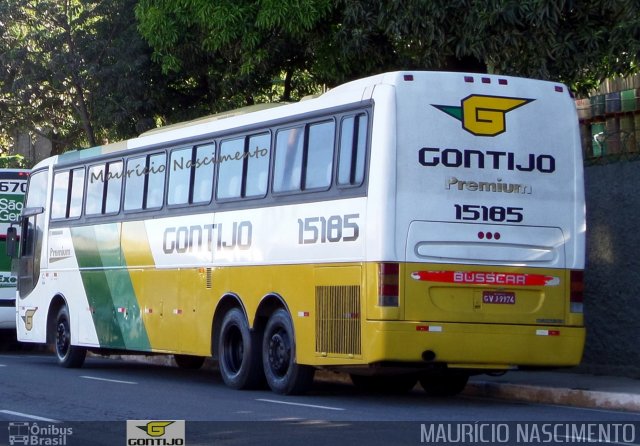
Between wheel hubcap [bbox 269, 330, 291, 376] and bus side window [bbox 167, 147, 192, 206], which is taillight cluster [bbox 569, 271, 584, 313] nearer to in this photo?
wheel hubcap [bbox 269, 330, 291, 376]

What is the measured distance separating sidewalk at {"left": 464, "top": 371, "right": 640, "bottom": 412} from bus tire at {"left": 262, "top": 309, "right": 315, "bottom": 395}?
7.75 feet

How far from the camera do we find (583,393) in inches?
547

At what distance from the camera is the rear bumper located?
12969 mm

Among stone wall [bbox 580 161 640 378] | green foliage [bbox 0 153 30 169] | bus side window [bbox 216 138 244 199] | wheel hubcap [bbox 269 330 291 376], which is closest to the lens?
wheel hubcap [bbox 269 330 291 376]

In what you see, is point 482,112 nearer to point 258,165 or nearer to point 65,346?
point 258,165

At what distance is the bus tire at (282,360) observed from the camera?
571 inches

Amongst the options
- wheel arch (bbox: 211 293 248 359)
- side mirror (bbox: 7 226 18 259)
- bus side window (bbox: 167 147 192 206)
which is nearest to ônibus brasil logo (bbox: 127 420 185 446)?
wheel arch (bbox: 211 293 248 359)

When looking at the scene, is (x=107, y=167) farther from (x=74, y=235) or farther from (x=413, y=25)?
(x=413, y=25)

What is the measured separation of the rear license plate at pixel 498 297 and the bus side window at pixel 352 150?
1.79 meters

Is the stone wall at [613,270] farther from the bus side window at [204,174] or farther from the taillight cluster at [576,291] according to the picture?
the bus side window at [204,174]

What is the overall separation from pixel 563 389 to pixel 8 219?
14.1 meters

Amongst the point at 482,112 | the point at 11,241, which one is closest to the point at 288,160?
the point at 482,112

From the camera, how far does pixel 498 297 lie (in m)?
13.4

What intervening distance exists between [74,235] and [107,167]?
145 centimetres
